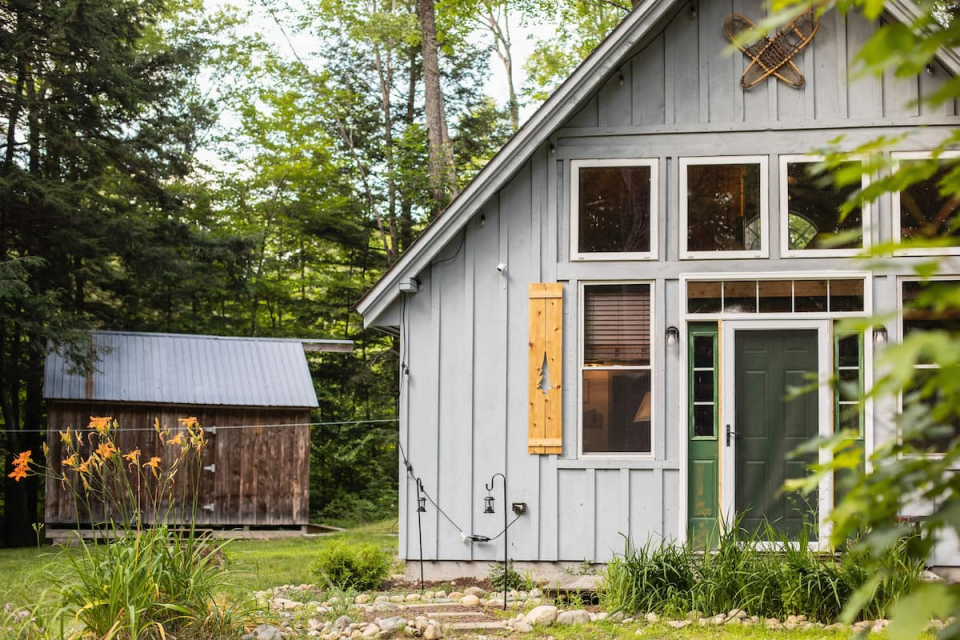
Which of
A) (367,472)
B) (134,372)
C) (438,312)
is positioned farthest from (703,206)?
(367,472)

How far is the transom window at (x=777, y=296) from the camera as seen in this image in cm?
884

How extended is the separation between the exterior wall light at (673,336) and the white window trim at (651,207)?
0.69 m

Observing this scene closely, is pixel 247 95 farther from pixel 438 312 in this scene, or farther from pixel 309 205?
pixel 438 312

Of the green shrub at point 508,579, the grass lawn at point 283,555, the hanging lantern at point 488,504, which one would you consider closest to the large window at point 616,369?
the hanging lantern at point 488,504

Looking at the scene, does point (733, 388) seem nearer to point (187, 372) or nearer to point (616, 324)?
point (616, 324)

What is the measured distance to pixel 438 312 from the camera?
9320 mm

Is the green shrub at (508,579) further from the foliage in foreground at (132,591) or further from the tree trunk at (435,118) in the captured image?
the tree trunk at (435,118)

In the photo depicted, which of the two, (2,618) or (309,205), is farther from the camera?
(309,205)

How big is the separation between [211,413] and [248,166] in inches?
430

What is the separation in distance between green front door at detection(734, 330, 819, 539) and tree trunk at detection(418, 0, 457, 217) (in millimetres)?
10730

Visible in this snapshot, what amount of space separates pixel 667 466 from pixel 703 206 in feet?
7.97

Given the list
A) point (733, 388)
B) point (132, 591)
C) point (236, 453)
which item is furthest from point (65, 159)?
point (132, 591)

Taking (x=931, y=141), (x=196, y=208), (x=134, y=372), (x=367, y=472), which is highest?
(x=196, y=208)

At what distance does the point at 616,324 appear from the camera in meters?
9.16
